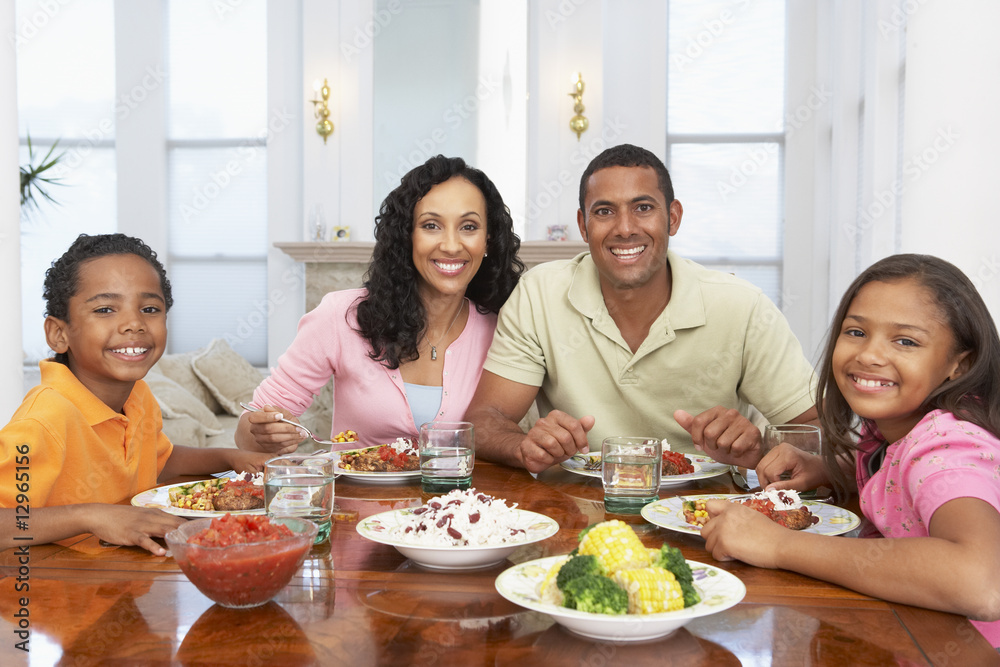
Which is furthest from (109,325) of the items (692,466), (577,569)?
(692,466)

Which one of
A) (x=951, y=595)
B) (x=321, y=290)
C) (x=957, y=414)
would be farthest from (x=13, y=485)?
(x=321, y=290)

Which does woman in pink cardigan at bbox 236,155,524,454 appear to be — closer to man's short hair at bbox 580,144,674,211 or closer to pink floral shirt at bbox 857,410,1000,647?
man's short hair at bbox 580,144,674,211

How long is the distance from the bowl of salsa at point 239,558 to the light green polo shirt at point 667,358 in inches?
48.3

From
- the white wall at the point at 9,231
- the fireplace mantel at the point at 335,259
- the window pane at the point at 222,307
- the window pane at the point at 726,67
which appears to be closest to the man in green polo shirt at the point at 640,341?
the white wall at the point at 9,231

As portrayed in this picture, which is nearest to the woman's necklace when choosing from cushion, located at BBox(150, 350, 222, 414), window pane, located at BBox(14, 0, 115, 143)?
cushion, located at BBox(150, 350, 222, 414)

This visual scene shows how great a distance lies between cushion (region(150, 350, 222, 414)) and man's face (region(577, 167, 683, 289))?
327cm

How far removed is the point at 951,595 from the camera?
942 mm

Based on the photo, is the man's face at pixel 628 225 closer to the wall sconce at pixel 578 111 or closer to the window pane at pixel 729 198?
the wall sconce at pixel 578 111

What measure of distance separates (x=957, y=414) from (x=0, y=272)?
9.50ft

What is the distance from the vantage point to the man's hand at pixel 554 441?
1604mm

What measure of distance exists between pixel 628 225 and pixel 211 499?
1266mm

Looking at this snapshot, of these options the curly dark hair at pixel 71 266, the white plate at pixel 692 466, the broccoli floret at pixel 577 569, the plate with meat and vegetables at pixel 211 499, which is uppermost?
the curly dark hair at pixel 71 266

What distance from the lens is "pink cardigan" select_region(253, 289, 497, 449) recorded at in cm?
222

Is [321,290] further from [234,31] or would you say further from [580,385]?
[580,385]
